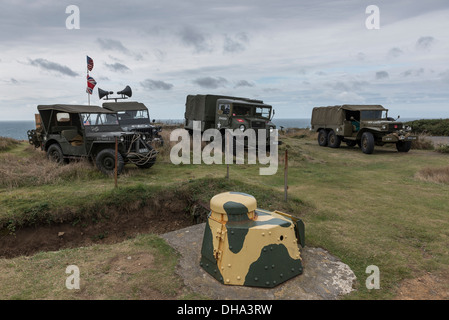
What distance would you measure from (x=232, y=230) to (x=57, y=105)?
805cm

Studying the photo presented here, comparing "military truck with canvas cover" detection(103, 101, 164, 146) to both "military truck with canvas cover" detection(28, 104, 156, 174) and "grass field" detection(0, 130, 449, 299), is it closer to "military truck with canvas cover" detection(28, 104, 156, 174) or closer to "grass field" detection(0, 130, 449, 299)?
"grass field" detection(0, 130, 449, 299)

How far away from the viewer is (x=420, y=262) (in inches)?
162

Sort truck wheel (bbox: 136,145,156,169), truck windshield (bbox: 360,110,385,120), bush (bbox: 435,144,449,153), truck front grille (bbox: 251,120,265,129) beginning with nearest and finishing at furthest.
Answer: truck wheel (bbox: 136,145,156,169), truck front grille (bbox: 251,120,265,129), bush (bbox: 435,144,449,153), truck windshield (bbox: 360,110,385,120)

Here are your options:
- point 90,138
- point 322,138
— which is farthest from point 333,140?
point 90,138

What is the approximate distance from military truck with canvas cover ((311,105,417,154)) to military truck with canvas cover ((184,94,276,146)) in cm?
427

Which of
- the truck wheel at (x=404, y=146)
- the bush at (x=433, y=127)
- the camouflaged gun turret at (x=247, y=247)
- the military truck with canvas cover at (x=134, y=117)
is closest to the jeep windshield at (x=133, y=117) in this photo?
the military truck with canvas cover at (x=134, y=117)

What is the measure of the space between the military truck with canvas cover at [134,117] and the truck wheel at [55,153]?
4049 millimetres

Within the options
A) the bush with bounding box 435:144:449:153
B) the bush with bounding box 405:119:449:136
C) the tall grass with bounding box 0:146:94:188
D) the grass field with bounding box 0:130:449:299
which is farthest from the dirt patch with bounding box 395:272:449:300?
the bush with bounding box 405:119:449:136

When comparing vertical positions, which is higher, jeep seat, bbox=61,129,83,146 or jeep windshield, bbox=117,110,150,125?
jeep windshield, bbox=117,110,150,125

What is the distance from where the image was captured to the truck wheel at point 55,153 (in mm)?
9250

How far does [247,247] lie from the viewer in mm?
3543

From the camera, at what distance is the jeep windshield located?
44.6 feet

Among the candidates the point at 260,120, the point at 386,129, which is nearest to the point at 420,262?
the point at 260,120
